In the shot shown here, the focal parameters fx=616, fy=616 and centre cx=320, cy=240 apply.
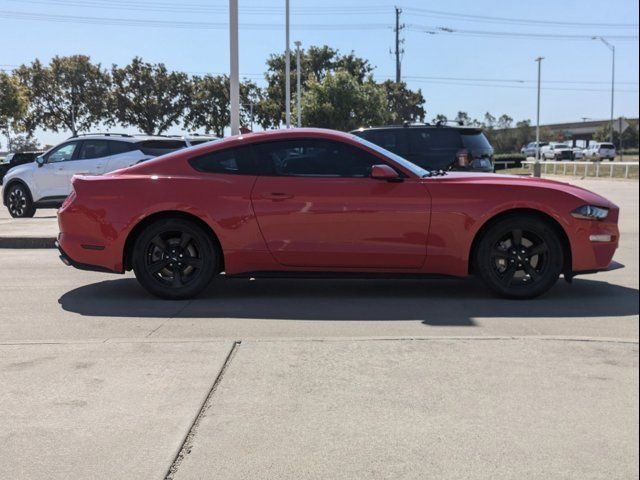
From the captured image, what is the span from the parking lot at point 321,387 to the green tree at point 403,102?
56365 mm

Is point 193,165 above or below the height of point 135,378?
above

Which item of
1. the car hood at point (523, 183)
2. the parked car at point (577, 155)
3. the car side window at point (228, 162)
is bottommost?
the car hood at point (523, 183)

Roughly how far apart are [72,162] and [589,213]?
11.0 m

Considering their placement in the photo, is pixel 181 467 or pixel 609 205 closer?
pixel 181 467

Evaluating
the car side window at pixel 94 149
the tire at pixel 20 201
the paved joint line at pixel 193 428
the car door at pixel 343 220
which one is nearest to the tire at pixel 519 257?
the car door at pixel 343 220

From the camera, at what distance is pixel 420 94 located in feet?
229

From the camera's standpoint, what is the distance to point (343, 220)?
559 cm

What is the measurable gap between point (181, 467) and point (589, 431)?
189 cm

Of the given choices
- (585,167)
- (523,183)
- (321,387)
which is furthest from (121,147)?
(585,167)

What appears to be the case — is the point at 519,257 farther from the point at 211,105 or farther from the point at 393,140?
the point at 211,105

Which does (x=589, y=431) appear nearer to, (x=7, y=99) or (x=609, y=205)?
(x=609, y=205)

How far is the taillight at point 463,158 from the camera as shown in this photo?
418 inches

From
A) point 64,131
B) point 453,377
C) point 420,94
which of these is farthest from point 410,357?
point 420,94

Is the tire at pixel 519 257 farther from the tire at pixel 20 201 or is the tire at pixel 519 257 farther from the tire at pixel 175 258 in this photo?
the tire at pixel 20 201
